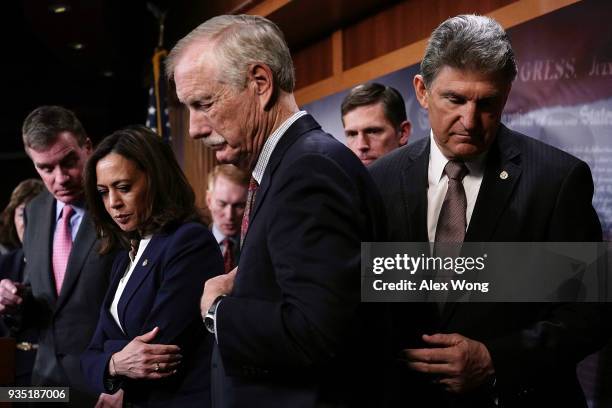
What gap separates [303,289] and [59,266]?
198 cm

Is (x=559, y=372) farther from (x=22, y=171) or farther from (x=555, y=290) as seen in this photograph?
(x=22, y=171)

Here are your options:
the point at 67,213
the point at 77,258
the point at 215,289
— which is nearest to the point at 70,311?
the point at 77,258

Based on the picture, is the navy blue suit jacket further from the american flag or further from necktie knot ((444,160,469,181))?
the american flag

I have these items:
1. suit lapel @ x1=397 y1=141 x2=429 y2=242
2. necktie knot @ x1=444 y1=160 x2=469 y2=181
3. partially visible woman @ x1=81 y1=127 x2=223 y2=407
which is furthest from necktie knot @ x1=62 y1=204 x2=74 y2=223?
necktie knot @ x1=444 y1=160 x2=469 y2=181

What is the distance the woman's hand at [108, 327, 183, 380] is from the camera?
1999 millimetres

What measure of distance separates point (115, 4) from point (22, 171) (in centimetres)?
439

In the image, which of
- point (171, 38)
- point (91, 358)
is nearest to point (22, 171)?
point (171, 38)

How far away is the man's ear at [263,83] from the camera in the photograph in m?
1.47

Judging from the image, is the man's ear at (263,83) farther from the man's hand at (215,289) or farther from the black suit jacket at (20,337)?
the black suit jacket at (20,337)

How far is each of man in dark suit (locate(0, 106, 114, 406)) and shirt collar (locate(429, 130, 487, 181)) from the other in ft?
4.65

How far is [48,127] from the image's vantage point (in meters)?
3.06

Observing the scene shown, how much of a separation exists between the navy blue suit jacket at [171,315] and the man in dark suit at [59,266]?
1.82ft

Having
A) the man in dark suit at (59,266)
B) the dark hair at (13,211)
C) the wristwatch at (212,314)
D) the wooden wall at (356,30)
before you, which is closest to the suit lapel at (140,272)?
the man in dark suit at (59,266)

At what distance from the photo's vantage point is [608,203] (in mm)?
2309
